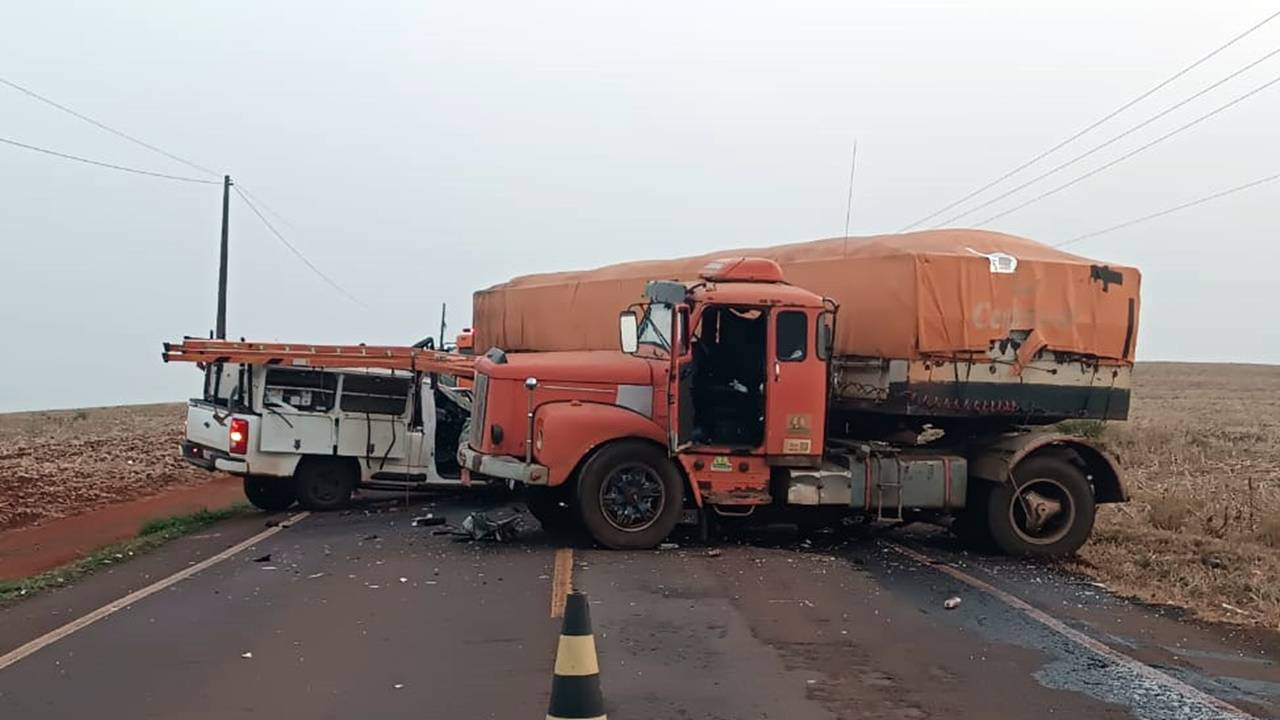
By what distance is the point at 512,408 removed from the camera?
42.3 feet

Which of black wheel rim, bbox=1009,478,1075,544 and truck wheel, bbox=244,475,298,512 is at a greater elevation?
black wheel rim, bbox=1009,478,1075,544

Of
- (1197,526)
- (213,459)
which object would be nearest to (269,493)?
(213,459)

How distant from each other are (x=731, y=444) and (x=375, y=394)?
593 centimetres

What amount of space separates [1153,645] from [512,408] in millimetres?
6678

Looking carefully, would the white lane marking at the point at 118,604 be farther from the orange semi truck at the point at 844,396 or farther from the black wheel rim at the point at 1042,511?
the black wheel rim at the point at 1042,511

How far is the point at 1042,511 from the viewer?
13.1 metres

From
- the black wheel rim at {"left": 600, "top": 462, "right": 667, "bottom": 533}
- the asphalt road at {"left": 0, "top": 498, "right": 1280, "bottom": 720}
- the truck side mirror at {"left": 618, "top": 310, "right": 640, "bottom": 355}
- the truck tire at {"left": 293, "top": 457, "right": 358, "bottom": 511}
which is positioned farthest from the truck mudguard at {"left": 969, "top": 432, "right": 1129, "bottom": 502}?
the truck tire at {"left": 293, "top": 457, "right": 358, "bottom": 511}

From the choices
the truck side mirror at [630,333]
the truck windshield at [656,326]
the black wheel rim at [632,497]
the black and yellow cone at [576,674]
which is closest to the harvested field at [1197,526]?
the black wheel rim at [632,497]

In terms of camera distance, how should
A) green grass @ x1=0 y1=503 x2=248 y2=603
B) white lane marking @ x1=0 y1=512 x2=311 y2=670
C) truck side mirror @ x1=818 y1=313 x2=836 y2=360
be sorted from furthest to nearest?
truck side mirror @ x1=818 y1=313 x2=836 y2=360, green grass @ x1=0 y1=503 x2=248 y2=603, white lane marking @ x1=0 y1=512 x2=311 y2=670

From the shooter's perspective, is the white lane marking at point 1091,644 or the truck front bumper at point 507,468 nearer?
the white lane marking at point 1091,644

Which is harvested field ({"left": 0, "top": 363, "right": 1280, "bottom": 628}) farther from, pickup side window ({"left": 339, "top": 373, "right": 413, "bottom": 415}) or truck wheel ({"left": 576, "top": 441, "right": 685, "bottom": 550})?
pickup side window ({"left": 339, "top": 373, "right": 413, "bottom": 415})

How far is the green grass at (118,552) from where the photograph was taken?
37.2 ft

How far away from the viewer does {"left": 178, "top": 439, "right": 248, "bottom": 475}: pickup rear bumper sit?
15.8 meters

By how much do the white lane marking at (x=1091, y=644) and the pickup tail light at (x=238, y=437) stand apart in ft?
27.9
